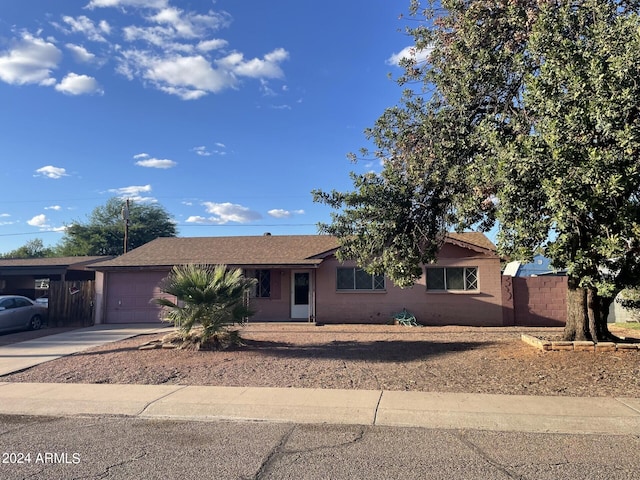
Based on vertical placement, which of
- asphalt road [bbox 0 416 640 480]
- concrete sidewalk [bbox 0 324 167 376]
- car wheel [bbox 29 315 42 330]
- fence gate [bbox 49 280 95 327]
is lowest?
asphalt road [bbox 0 416 640 480]

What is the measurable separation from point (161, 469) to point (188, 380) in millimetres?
4335

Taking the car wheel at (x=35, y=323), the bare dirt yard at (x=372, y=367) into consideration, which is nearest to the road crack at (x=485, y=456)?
the bare dirt yard at (x=372, y=367)

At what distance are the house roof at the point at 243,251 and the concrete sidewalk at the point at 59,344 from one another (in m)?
3.31

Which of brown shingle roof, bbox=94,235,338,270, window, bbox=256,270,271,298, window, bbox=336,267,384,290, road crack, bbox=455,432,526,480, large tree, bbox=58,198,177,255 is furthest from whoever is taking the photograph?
large tree, bbox=58,198,177,255

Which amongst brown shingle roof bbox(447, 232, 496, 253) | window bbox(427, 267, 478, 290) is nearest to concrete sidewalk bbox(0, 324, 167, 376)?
window bbox(427, 267, 478, 290)

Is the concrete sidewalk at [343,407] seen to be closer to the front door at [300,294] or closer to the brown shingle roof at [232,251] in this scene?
the brown shingle roof at [232,251]

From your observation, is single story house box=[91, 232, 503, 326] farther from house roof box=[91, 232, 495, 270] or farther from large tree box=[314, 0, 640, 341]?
large tree box=[314, 0, 640, 341]

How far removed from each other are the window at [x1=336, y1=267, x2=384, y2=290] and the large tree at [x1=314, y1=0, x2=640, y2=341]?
313 inches

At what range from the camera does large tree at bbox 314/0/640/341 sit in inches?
270

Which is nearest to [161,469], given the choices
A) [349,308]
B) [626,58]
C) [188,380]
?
[188,380]

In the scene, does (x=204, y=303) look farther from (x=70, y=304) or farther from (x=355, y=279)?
(x=70, y=304)

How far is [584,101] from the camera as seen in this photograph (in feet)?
23.3

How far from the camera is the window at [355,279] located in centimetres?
1925

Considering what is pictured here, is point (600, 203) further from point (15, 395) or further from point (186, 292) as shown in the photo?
point (15, 395)
